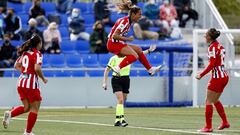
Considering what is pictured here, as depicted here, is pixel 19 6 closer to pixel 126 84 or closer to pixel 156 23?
pixel 156 23

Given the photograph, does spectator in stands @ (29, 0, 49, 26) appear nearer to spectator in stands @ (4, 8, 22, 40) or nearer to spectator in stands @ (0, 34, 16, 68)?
spectator in stands @ (4, 8, 22, 40)

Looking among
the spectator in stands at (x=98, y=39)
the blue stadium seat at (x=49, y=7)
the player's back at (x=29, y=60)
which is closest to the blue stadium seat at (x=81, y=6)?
the blue stadium seat at (x=49, y=7)

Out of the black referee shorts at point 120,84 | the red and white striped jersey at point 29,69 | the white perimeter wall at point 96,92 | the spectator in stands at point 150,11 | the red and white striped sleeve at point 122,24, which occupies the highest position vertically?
the spectator in stands at point 150,11

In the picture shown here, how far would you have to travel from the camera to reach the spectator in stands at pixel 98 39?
95.1 feet

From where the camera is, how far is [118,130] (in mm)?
16641

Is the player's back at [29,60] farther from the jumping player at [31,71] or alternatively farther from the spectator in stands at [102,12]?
the spectator in stands at [102,12]

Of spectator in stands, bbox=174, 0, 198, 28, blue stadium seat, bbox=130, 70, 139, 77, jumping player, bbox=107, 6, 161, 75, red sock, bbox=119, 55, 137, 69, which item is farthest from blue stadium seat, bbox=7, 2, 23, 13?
red sock, bbox=119, 55, 137, 69

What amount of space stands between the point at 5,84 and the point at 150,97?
4711 mm

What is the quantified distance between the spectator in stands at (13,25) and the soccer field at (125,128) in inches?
300

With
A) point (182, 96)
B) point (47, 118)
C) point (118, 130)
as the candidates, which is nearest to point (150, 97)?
point (182, 96)

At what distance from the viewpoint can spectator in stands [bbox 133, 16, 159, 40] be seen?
103 ft

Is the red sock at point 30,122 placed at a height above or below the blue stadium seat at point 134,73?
below

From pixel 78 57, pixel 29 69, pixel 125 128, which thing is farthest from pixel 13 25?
pixel 29 69

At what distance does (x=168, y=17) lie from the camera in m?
32.7
